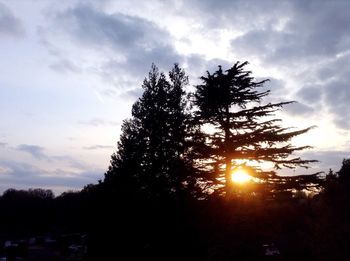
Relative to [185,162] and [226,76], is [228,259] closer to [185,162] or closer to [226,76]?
[185,162]

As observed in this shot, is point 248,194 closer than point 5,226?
Yes

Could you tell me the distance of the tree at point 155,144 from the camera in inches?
1186

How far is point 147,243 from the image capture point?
26.4 meters

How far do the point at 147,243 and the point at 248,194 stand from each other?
282 inches

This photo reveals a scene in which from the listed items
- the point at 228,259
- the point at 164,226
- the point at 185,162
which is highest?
the point at 185,162

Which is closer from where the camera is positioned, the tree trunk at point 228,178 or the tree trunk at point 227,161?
the tree trunk at point 228,178

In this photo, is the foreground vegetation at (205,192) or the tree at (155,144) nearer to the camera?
the foreground vegetation at (205,192)

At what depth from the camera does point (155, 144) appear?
106 feet

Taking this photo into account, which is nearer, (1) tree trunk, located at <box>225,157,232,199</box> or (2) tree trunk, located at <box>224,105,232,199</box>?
(1) tree trunk, located at <box>225,157,232,199</box>

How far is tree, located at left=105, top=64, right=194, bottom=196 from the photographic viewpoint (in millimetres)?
30125

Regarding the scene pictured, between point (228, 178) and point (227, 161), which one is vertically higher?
point (227, 161)

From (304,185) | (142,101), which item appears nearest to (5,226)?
(142,101)

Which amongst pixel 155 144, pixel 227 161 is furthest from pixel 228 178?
pixel 155 144

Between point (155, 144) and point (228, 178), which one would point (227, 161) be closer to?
point (228, 178)
